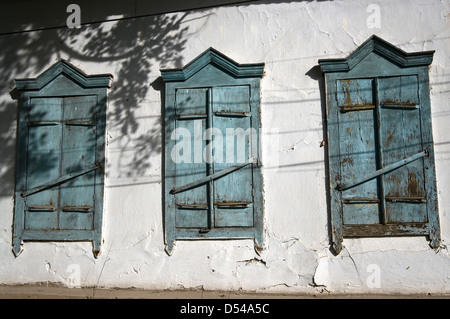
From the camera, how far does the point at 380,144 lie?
15.6 feet

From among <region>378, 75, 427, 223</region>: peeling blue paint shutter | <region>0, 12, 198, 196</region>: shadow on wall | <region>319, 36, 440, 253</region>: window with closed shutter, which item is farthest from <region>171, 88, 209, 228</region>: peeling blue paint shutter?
<region>378, 75, 427, 223</region>: peeling blue paint shutter

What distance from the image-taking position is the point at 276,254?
15.9 feet

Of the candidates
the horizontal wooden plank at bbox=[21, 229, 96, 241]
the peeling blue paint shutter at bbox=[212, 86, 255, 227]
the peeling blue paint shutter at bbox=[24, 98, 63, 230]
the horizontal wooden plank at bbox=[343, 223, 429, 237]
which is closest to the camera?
the horizontal wooden plank at bbox=[343, 223, 429, 237]

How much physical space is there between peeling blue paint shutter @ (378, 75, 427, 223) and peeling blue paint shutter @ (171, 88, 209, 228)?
2136 mm

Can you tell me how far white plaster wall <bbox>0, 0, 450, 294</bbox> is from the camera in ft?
15.6

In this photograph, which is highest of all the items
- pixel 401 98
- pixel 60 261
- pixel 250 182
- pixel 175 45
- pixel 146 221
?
pixel 175 45

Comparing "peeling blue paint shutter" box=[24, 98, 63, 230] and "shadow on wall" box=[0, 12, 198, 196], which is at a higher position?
"shadow on wall" box=[0, 12, 198, 196]

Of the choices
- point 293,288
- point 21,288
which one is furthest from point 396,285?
point 21,288

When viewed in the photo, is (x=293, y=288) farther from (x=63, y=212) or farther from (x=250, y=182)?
(x=63, y=212)

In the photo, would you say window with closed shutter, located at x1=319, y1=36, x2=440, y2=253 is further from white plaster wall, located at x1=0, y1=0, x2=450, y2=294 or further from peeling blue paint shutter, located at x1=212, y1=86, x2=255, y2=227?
peeling blue paint shutter, located at x1=212, y1=86, x2=255, y2=227

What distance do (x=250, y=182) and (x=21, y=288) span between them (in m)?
3.18

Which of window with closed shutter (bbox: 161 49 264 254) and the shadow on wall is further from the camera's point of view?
the shadow on wall

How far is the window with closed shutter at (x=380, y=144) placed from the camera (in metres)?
4.70

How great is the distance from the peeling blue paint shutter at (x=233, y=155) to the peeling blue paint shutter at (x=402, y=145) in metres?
1.59
